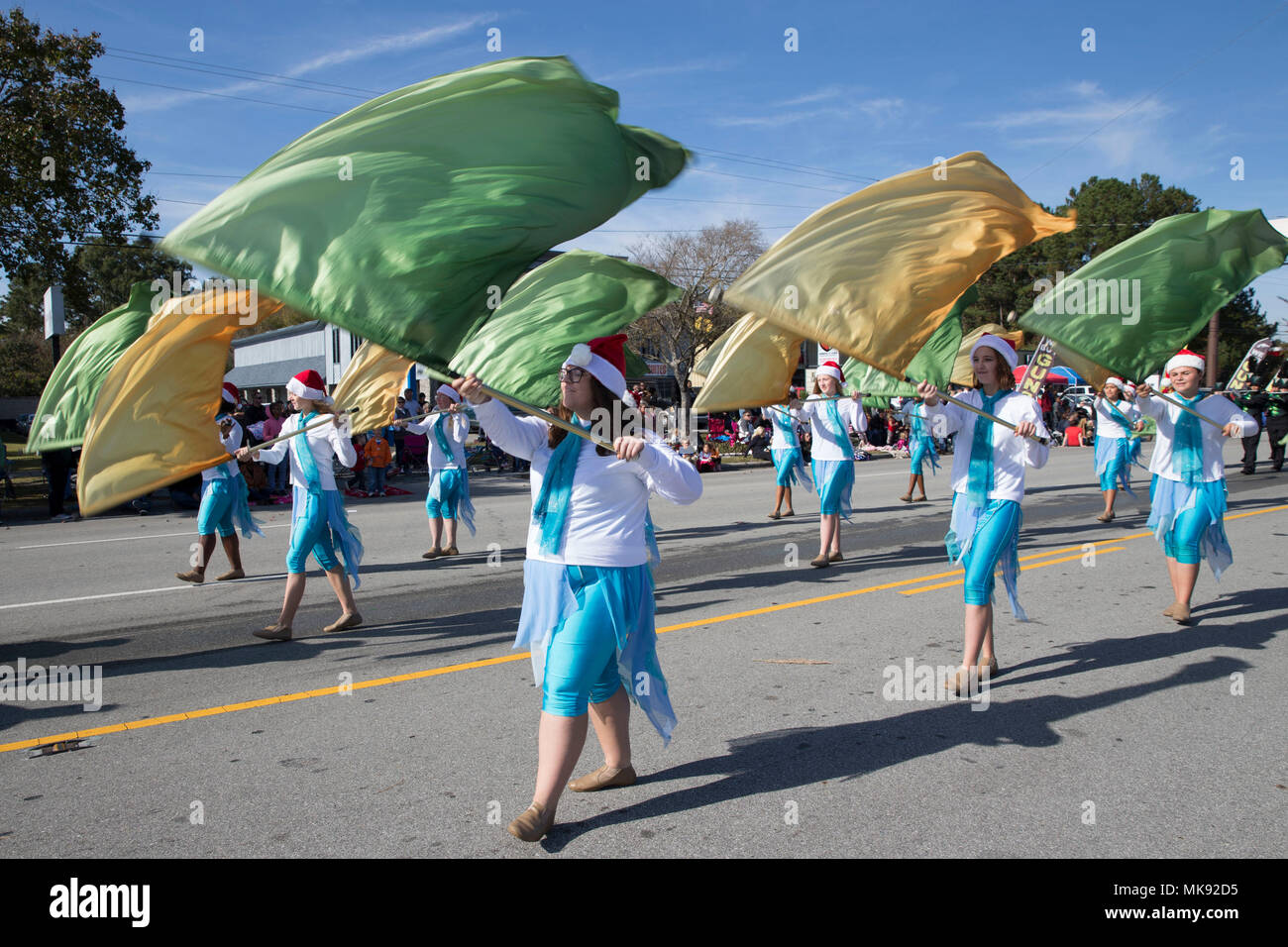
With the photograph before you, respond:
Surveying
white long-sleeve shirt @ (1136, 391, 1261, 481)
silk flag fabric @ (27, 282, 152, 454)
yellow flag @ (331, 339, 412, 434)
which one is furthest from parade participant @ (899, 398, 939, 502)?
silk flag fabric @ (27, 282, 152, 454)

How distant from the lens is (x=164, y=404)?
15.3ft

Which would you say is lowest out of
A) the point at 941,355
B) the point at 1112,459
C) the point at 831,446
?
the point at 1112,459

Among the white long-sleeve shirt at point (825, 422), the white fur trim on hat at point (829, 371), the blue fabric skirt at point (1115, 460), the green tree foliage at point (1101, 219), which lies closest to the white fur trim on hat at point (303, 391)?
the white long-sleeve shirt at point (825, 422)

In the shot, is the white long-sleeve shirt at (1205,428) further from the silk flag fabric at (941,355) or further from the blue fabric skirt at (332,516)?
the blue fabric skirt at (332,516)

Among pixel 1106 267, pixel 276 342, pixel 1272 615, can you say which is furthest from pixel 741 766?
pixel 276 342

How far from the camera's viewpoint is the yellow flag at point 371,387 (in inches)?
276

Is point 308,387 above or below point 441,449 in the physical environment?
above

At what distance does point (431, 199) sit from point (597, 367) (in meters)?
0.88

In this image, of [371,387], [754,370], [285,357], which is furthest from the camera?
[285,357]

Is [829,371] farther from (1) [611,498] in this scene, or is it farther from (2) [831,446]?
(1) [611,498]

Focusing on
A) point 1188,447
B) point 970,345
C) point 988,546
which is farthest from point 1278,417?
point 988,546

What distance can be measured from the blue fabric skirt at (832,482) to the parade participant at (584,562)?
583 centimetres

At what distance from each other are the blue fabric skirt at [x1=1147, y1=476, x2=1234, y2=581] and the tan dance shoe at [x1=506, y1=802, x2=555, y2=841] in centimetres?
527

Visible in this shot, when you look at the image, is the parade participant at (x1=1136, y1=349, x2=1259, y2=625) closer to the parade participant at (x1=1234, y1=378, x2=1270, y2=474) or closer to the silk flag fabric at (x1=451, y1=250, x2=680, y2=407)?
the silk flag fabric at (x1=451, y1=250, x2=680, y2=407)
